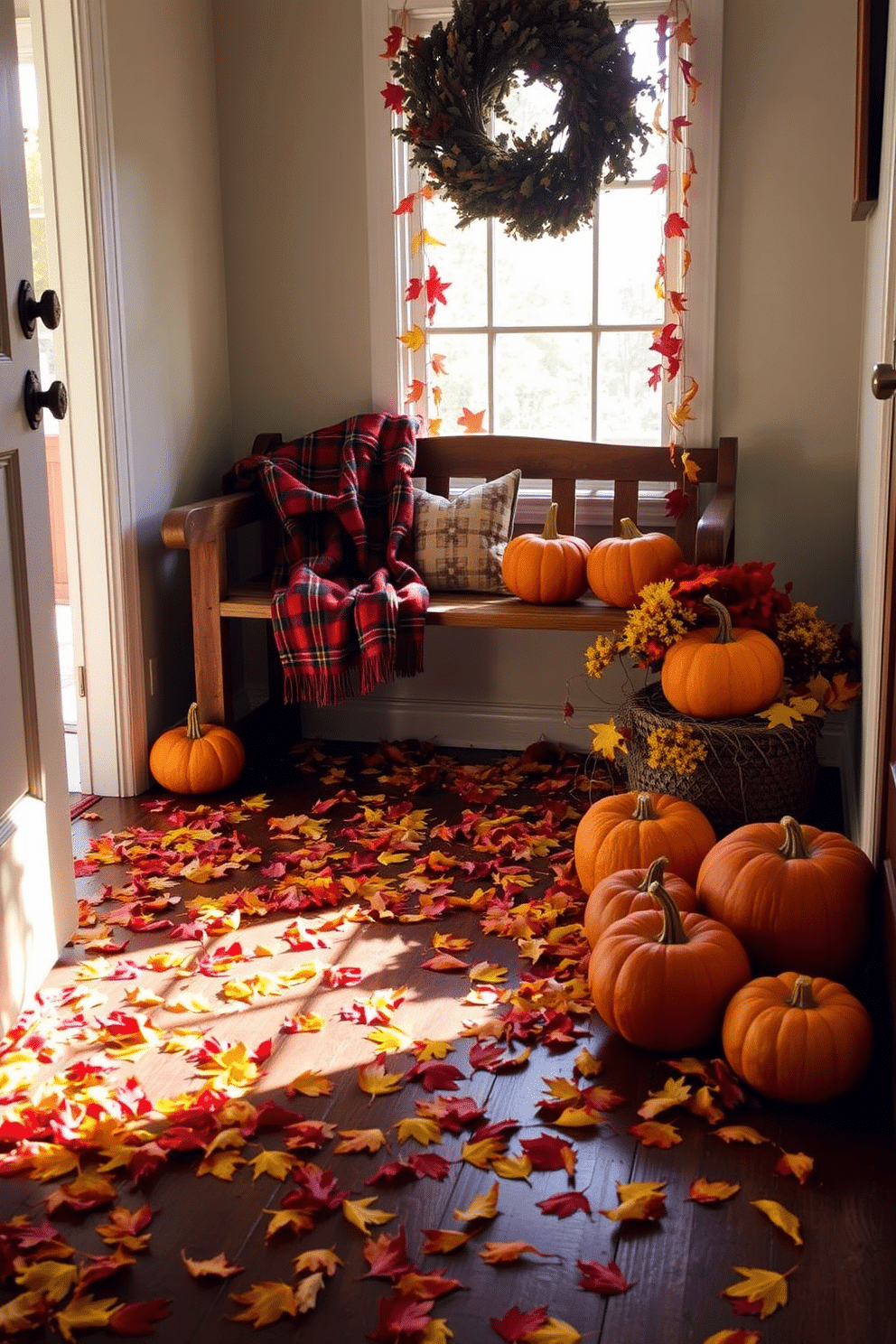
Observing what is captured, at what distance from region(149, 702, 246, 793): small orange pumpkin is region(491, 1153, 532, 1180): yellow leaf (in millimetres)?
1684

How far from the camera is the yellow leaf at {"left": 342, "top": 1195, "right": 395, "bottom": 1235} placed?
1.68 metres

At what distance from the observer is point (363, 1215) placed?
169 cm

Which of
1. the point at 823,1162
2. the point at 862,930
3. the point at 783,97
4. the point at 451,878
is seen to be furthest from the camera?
the point at 783,97

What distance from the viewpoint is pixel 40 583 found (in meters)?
2.33

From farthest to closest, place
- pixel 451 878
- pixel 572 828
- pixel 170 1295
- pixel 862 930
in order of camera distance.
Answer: pixel 572 828
pixel 451 878
pixel 862 930
pixel 170 1295

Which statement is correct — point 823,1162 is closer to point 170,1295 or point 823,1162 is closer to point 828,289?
point 170,1295

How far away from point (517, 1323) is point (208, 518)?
2224 millimetres

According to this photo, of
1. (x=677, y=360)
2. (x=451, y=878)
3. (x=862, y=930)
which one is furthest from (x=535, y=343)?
(x=862, y=930)

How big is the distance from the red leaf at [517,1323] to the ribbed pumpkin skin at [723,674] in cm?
148

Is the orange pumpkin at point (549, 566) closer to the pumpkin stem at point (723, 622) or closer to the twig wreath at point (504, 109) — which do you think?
the pumpkin stem at point (723, 622)

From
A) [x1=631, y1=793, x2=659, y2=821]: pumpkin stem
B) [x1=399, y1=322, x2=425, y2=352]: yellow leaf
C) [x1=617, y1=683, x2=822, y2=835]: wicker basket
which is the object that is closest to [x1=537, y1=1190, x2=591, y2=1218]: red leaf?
[x1=631, y1=793, x2=659, y2=821]: pumpkin stem

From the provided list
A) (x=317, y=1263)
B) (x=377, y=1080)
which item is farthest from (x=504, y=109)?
(x=317, y=1263)

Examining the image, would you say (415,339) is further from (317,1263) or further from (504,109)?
(317,1263)

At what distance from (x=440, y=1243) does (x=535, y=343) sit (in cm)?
260
